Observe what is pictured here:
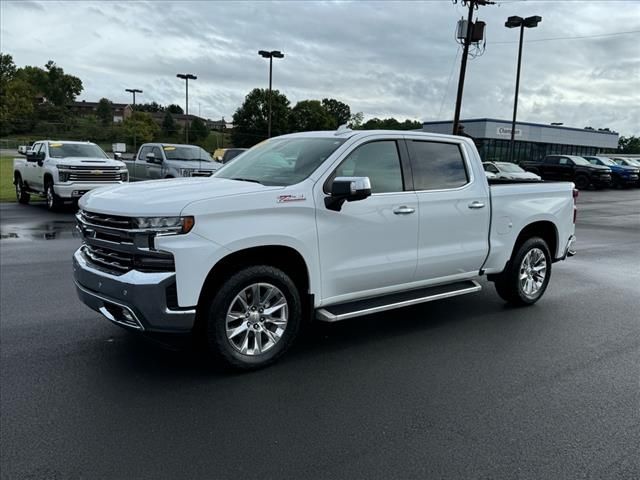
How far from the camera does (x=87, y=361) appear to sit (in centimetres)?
459

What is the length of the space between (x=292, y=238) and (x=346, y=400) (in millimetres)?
1291

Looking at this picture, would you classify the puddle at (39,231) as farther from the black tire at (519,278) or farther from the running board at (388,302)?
the black tire at (519,278)

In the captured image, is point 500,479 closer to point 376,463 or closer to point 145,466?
point 376,463

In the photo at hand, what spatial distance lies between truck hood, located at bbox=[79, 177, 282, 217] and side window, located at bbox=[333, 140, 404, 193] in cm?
80

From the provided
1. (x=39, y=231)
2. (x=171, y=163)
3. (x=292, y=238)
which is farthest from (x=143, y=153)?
(x=292, y=238)

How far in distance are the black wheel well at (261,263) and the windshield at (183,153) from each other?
44.9 feet

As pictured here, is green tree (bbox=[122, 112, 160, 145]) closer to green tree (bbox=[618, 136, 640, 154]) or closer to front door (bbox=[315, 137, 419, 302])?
front door (bbox=[315, 137, 419, 302])

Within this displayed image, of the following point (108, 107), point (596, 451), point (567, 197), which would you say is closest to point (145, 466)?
point (596, 451)

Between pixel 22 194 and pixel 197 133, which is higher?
pixel 197 133

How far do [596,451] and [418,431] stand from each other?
1.05 meters

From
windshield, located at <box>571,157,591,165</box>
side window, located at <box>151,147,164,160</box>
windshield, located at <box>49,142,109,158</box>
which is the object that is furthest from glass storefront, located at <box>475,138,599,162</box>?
windshield, located at <box>49,142,109,158</box>

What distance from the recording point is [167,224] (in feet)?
12.7

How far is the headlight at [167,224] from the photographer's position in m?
3.88

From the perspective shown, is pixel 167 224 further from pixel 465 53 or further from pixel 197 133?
pixel 197 133
